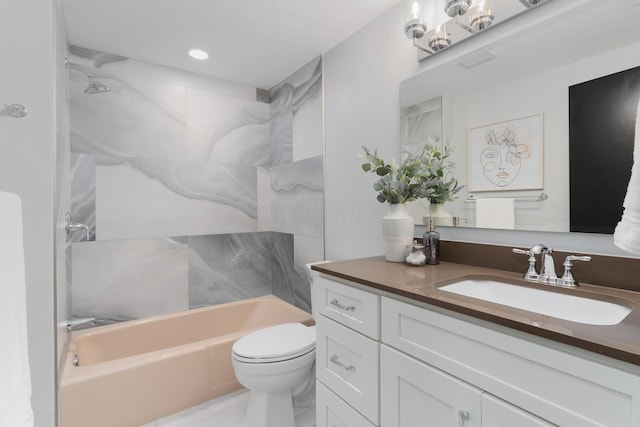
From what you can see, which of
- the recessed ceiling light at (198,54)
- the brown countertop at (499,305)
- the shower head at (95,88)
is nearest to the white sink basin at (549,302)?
the brown countertop at (499,305)

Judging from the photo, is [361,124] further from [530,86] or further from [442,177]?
[530,86]

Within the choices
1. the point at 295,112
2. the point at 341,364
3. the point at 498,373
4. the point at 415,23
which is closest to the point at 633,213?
the point at 498,373

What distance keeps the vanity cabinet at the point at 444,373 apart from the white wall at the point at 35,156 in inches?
44.6

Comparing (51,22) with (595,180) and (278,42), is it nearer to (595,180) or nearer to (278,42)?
(278,42)

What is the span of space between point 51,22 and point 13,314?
1361 millimetres

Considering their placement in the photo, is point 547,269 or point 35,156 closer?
point 547,269

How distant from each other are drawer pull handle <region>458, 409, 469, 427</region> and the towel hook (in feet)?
5.96

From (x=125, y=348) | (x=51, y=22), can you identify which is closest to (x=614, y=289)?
(x=51, y=22)

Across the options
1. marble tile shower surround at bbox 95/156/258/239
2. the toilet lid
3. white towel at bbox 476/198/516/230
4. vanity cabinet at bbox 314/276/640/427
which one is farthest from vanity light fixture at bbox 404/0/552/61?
marble tile shower surround at bbox 95/156/258/239

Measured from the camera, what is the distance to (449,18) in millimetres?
1438

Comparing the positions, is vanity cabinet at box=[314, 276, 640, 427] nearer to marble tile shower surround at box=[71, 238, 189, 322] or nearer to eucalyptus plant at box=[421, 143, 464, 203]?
eucalyptus plant at box=[421, 143, 464, 203]

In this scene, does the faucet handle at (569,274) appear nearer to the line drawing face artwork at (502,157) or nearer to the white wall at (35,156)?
the line drawing face artwork at (502,157)

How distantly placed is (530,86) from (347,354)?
1.24 meters

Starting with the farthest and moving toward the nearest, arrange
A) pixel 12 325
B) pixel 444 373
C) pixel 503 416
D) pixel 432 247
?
1. pixel 432 247
2. pixel 444 373
3. pixel 503 416
4. pixel 12 325
